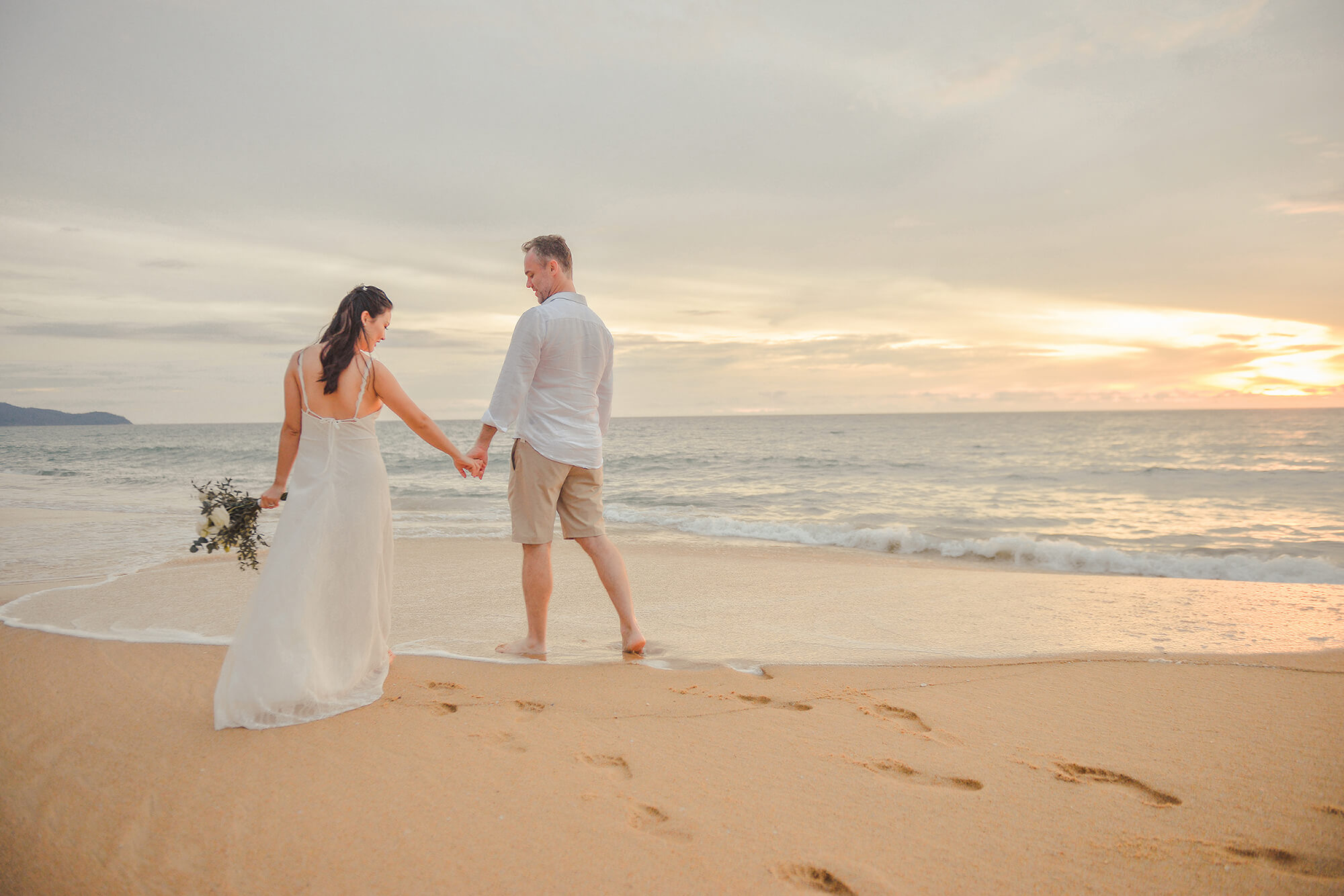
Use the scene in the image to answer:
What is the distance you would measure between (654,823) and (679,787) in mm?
239

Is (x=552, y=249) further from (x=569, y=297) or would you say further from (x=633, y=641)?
(x=633, y=641)

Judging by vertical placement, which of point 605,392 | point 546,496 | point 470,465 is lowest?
point 546,496

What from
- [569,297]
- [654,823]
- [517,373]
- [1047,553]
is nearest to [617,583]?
[517,373]

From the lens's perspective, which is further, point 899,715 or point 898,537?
point 898,537

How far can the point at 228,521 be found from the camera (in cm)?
329

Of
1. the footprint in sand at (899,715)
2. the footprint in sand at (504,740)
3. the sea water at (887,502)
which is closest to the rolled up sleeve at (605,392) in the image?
the footprint in sand at (504,740)

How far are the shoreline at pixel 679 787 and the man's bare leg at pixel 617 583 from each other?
1.53 ft

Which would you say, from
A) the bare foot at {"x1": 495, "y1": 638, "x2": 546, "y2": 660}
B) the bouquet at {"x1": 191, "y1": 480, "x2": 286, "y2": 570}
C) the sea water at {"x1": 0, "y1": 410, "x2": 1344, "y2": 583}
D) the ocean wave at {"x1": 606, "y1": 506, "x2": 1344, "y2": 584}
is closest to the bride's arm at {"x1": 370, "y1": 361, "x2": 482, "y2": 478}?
the bouquet at {"x1": 191, "y1": 480, "x2": 286, "y2": 570}

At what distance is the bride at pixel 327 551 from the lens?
2842 millimetres

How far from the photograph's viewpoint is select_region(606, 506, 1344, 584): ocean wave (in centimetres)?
746

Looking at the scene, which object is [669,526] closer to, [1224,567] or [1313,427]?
[1224,567]

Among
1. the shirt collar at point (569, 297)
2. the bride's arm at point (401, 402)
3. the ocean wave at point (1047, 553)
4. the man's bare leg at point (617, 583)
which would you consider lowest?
the ocean wave at point (1047, 553)

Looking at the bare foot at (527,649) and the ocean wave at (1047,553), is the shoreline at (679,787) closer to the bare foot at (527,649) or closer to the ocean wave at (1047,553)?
the bare foot at (527,649)

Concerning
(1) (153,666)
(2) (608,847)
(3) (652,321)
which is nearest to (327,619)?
(1) (153,666)
